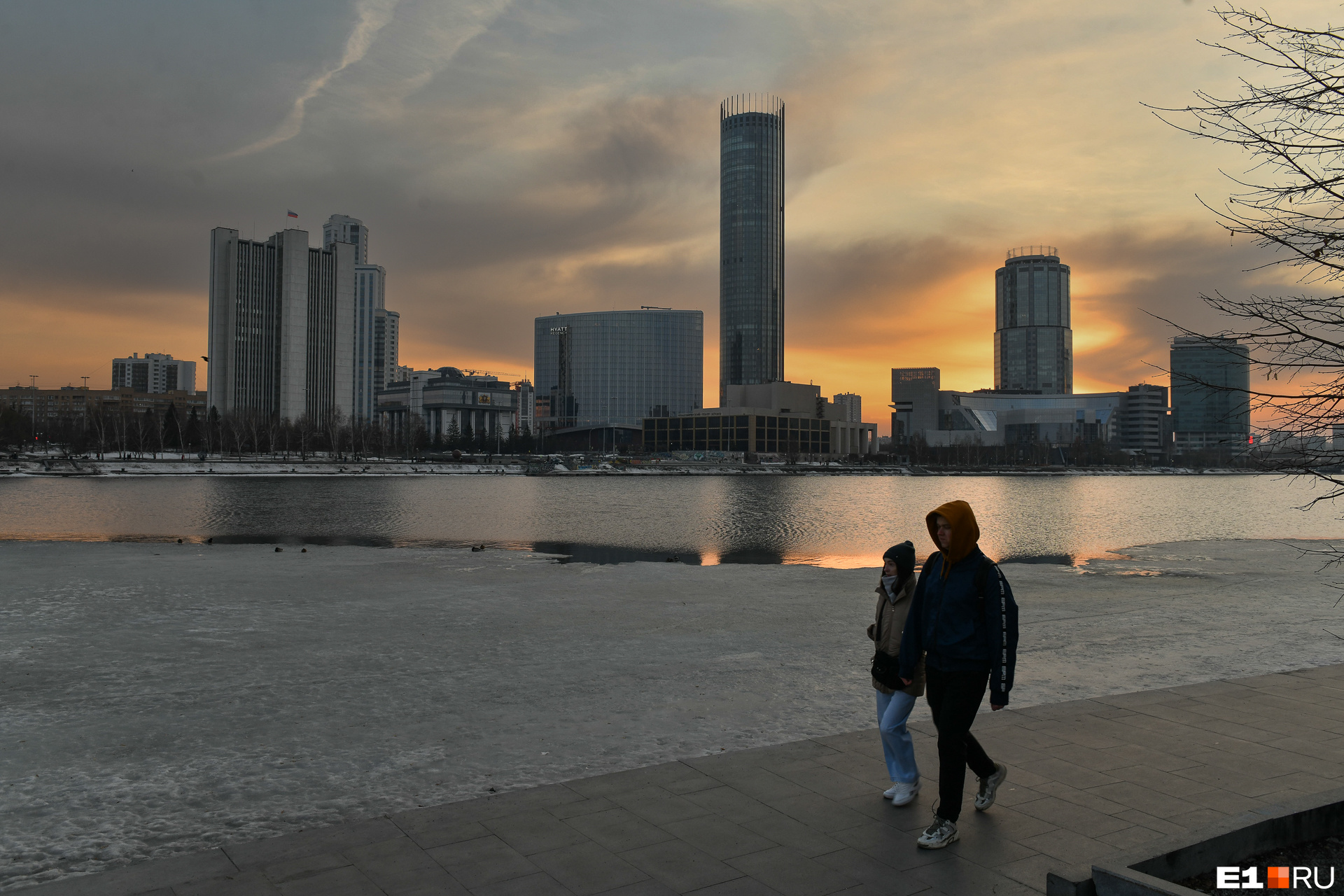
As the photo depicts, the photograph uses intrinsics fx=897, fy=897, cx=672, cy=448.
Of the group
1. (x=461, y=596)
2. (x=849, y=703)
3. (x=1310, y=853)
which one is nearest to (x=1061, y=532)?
(x=461, y=596)

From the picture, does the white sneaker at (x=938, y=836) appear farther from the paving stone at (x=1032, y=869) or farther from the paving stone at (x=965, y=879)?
the paving stone at (x=1032, y=869)

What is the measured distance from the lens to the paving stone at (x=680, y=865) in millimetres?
5281

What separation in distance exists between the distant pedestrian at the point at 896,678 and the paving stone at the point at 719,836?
1177 millimetres

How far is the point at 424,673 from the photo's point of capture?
11508mm

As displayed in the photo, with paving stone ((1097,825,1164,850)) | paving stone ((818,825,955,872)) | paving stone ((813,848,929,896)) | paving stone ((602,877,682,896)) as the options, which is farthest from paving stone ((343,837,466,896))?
paving stone ((1097,825,1164,850))

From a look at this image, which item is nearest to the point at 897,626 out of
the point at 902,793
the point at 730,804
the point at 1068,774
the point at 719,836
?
the point at 902,793

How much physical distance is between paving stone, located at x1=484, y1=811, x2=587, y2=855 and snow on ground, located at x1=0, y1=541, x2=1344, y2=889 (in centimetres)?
95

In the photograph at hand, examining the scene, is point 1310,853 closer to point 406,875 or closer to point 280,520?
point 406,875

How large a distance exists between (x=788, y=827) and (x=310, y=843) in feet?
10.4

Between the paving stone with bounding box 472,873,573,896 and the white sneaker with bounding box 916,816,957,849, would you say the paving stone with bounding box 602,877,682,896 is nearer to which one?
the paving stone with bounding box 472,873,573,896

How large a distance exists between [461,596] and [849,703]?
10.9 meters

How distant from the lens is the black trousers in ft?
19.3

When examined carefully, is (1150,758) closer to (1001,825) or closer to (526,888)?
(1001,825)

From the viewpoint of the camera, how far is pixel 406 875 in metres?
5.34
